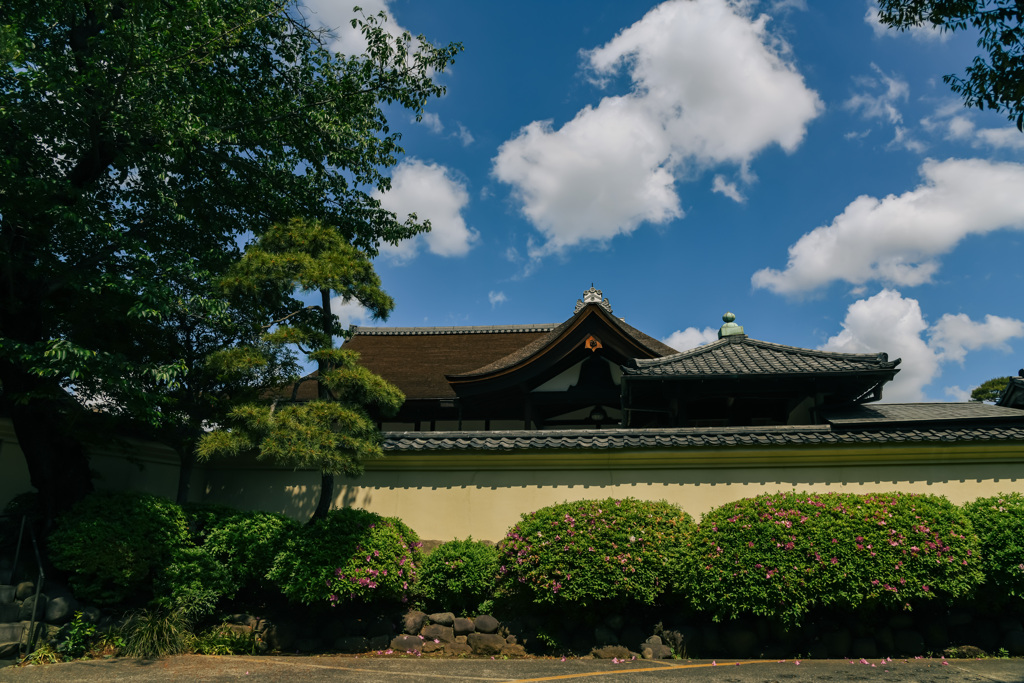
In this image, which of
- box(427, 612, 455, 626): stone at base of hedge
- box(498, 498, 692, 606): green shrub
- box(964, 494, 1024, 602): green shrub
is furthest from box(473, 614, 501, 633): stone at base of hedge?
box(964, 494, 1024, 602): green shrub

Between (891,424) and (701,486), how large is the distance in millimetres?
2906

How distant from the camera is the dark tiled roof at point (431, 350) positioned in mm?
15784

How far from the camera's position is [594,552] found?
23.2 feet

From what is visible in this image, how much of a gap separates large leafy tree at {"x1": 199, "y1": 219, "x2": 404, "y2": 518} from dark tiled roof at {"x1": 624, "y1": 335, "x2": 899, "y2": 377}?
4.79 metres

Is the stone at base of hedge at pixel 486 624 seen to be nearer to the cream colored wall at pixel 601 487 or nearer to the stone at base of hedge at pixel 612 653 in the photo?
the cream colored wall at pixel 601 487

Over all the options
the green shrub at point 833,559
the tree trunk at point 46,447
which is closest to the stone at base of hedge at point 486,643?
the green shrub at point 833,559

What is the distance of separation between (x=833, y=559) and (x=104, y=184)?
1155 cm

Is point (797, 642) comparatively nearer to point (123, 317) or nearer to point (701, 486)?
point (701, 486)

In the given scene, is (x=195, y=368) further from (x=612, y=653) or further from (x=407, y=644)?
(x=612, y=653)

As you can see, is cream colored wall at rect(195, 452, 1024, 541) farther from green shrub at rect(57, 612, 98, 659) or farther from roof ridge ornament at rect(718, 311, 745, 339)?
roof ridge ornament at rect(718, 311, 745, 339)

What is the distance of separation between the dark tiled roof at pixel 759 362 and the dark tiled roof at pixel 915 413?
78cm

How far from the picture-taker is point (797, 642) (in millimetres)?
7109

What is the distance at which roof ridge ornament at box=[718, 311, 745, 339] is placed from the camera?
12471 mm

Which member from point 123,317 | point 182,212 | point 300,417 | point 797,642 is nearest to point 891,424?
point 797,642
